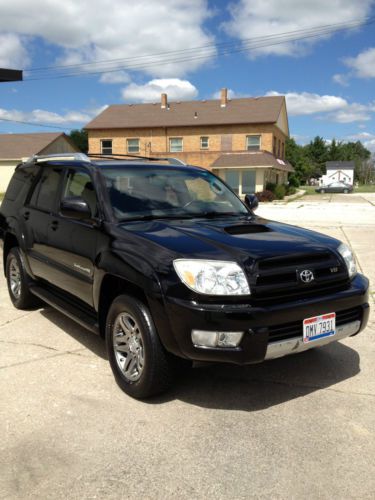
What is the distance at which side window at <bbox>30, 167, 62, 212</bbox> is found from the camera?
500cm

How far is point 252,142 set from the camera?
39.5m

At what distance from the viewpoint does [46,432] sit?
3.18 metres

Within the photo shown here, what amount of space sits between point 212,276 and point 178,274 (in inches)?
8.9

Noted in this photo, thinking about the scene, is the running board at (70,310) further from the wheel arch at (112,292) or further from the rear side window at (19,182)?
the rear side window at (19,182)

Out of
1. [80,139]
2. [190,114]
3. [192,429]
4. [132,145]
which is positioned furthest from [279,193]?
[80,139]

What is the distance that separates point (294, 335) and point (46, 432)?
1.78 meters

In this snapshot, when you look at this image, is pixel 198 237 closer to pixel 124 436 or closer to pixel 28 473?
pixel 124 436

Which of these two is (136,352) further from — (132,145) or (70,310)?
(132,145)

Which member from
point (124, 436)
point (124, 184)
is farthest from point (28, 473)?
point (124, 184)

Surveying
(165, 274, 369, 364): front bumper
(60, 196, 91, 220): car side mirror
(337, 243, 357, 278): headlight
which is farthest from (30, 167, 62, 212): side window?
(337, 243, 357, 278): headlight

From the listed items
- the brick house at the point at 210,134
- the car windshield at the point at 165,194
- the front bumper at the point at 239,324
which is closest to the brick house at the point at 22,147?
the brick house at the point at 210,134

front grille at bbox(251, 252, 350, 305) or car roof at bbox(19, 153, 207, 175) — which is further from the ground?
car roof at bbox(19, 153, 207, 175)

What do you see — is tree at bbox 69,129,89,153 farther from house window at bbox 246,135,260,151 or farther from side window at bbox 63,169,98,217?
side window at bbox 63,169,98,217

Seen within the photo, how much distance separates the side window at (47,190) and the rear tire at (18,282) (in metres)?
0.75
